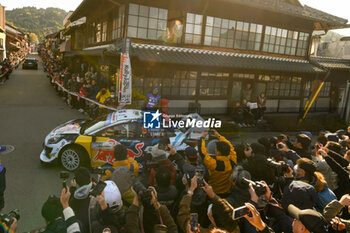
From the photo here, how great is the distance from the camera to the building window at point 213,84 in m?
14.0

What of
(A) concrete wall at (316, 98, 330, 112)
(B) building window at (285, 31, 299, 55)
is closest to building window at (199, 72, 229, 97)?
(B) building window at (285, 31, 299, 55)

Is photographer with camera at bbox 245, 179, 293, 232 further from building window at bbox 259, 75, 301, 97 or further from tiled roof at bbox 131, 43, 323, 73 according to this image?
building window at bbox 259, 75, 301, 97

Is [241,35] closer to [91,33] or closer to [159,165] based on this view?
[91,33]

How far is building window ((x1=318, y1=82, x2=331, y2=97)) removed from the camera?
1908 cm

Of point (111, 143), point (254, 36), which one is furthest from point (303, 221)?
point (254, 36)

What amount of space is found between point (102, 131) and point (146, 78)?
6.35 m

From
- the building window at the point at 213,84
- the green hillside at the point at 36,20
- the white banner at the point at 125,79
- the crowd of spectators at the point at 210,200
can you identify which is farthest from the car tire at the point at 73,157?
the green hillside at the point at 36,20

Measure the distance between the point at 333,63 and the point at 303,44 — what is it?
10.3 feet

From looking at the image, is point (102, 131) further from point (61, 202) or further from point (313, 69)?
point (313, 69)

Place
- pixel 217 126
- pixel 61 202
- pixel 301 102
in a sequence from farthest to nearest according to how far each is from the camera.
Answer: pixel 301 102, pixel 217 126, pixel 61 202

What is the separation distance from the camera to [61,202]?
103 inches

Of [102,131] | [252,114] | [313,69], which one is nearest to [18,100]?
Answer: [102,131]

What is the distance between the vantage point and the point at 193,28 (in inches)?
520

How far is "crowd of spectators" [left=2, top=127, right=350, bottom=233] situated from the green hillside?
6079 inches
